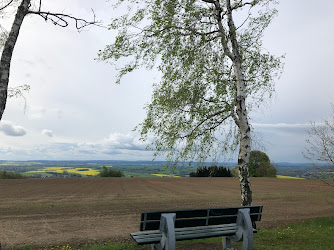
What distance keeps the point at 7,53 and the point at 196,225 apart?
6.19 metres

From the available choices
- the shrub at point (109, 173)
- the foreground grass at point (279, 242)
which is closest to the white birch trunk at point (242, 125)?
the foreground grass at point (279, 242)

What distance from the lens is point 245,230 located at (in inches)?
267

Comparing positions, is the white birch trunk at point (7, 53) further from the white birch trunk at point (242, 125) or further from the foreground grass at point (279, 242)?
the white birch trunk at point (242, 125)

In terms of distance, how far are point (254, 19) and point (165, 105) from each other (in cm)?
508

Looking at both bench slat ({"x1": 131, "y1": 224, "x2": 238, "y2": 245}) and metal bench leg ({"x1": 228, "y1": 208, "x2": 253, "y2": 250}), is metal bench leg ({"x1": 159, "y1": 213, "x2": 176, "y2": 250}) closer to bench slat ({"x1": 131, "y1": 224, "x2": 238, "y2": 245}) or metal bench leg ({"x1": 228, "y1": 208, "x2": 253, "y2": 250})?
bench slat ({"x1": 131, "y1": 224, "x2": 238, "y2": 245})

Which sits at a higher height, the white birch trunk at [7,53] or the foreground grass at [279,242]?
the white birch trunk at [7,53]

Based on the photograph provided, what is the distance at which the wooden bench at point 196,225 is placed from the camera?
584cm

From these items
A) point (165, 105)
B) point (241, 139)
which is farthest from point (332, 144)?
point (165, 105)

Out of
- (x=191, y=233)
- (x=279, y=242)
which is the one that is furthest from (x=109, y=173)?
(x=191, y=233)

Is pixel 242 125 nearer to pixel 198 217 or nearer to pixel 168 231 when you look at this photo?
pixel 198 217

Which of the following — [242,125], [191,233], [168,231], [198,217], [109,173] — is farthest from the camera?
[109,173]

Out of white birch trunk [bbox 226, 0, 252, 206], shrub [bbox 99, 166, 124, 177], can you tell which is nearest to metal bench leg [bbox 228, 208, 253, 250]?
white birch trunk [bbox 226, 0, 252, 206]

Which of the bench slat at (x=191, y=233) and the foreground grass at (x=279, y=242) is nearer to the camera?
the bench slat at (x=191, y=233)

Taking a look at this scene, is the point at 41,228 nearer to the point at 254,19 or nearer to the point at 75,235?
the point at 75,235
